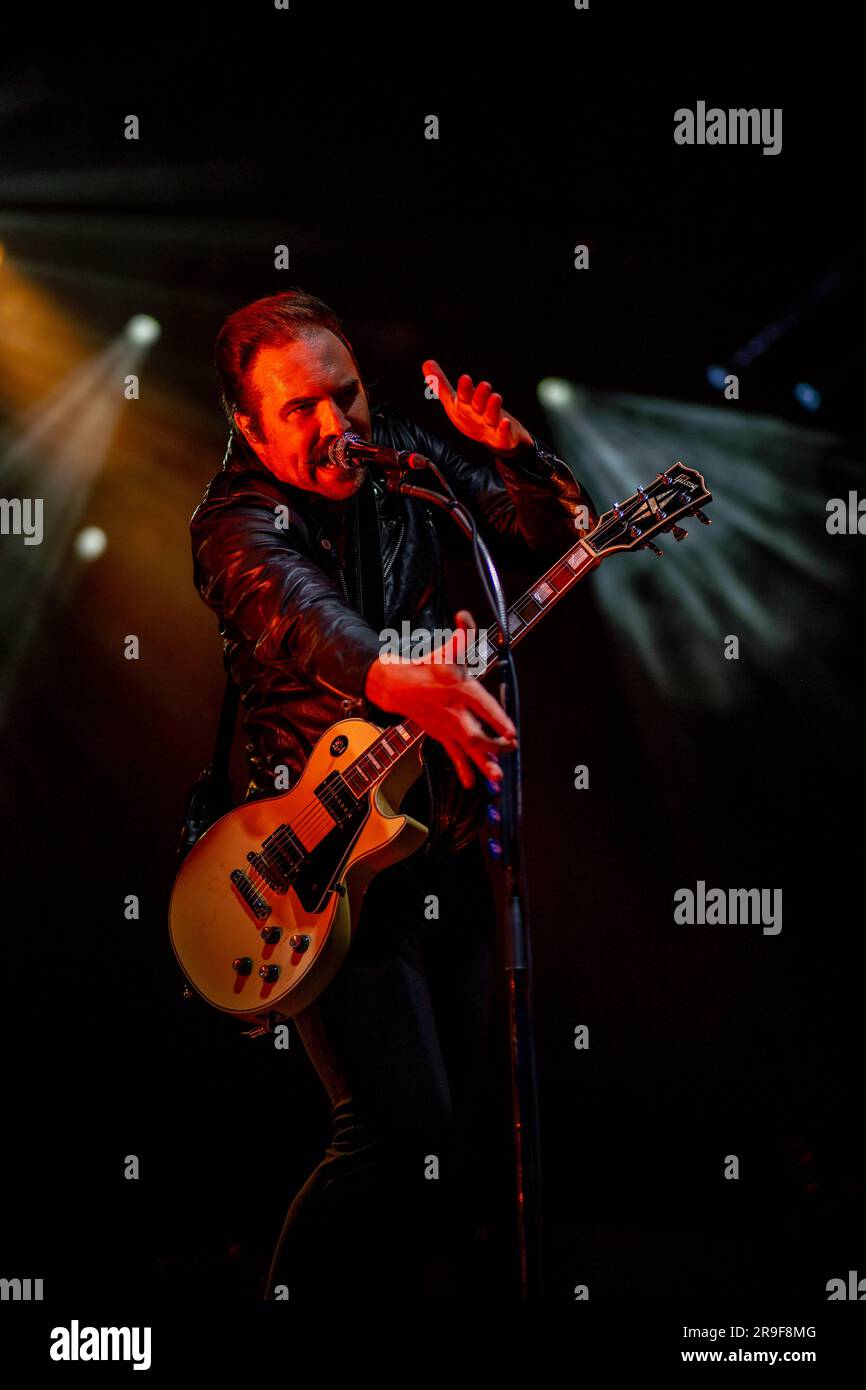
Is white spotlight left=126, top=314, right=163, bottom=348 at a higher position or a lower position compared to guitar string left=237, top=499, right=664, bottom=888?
higher

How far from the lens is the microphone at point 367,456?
2.16 m

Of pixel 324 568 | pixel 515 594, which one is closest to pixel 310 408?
pixel 324 568

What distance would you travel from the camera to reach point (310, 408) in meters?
2.65

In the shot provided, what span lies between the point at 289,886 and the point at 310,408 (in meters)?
1.10

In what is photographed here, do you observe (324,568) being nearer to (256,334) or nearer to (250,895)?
(256,334)

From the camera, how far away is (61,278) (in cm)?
382

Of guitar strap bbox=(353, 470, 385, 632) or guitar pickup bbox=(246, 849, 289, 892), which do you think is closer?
guitar pickup bbox=(246, 849, 289, 892)

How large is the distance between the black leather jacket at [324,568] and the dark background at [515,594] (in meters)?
1.00

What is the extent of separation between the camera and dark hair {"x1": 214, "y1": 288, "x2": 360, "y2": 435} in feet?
8.95

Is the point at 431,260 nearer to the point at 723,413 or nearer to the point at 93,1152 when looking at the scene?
the point at 723,413
